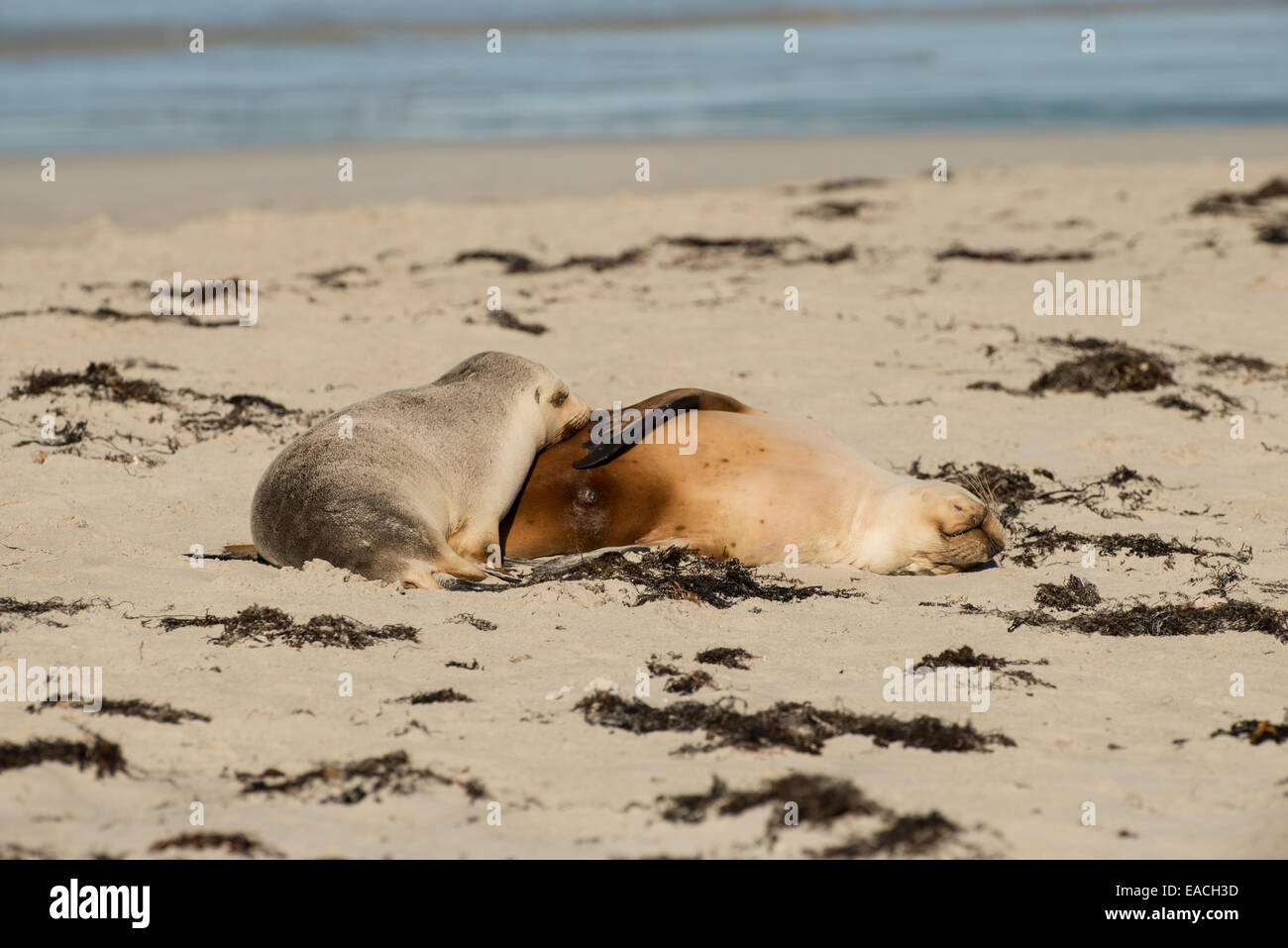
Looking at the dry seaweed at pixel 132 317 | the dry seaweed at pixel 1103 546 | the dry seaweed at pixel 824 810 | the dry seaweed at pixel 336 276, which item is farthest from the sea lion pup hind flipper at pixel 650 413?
the dry seaweed at pixel 336 276

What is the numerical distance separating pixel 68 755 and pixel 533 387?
285 centimetres

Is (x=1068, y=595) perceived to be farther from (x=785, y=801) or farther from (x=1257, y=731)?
(x=785, y=801)

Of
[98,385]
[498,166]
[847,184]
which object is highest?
[498,166]

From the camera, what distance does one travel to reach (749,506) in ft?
18.4

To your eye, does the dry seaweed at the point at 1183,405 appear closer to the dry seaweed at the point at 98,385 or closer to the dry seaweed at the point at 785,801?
the dry seaweed at the point at 785,801

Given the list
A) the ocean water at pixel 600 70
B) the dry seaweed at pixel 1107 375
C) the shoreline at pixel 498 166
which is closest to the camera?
the dry seaweed at pixel 1107 375

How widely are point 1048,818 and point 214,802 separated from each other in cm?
193

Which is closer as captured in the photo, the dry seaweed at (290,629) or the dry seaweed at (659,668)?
the dry seaweed at (659,668)

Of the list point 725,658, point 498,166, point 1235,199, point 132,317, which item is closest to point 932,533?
point 725,658

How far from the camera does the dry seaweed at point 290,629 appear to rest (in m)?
4.44

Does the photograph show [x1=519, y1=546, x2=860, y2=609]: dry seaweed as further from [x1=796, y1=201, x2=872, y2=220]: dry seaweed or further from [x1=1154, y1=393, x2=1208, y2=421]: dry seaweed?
[x1=796, y1=201, x2=872, y2=220]: dry seaweed

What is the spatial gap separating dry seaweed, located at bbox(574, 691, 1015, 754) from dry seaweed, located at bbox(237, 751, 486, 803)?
21.7 inches

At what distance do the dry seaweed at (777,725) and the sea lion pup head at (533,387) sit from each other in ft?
6.99
